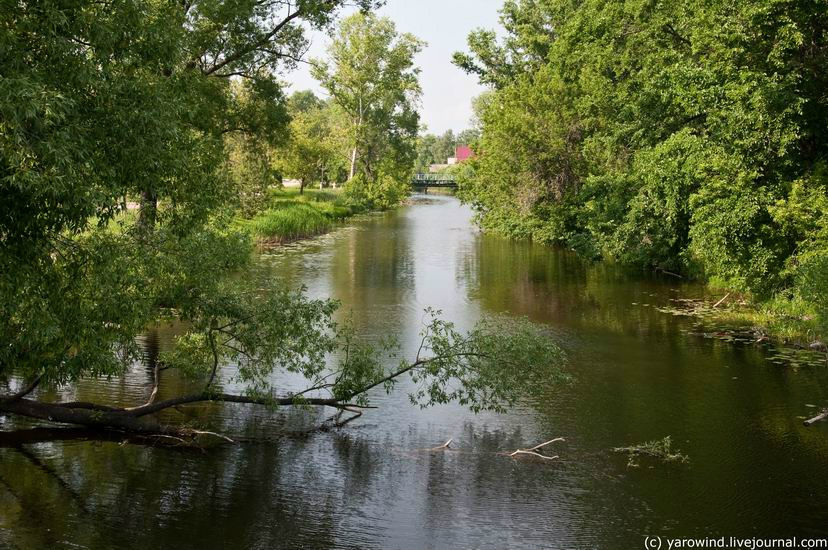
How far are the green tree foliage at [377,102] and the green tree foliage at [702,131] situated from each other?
90.0ft

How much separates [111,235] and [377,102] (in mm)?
58414

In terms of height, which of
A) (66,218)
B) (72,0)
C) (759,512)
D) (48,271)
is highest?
(72,0)

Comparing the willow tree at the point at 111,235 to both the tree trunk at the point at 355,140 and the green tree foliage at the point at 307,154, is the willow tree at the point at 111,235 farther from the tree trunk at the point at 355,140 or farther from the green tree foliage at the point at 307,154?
the tree trunk at the point at 355,140

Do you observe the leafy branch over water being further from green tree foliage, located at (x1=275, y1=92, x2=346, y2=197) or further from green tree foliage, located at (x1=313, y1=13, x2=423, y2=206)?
green tree foliage, located at (x1=313, y1=13, x2=423, y2=206)

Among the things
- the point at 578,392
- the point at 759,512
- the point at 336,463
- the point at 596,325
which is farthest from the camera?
the point at 596,325

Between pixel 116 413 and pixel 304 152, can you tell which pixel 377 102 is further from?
pixel 116 413

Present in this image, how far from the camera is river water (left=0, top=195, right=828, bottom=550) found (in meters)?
9.45

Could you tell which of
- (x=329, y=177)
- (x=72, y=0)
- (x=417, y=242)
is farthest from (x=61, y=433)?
(x=329, y=177)

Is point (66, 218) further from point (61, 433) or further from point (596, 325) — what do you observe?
point (596, 325)

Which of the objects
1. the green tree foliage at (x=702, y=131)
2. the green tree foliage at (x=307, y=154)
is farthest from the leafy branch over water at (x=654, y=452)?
the green tree foliage at (x=307, y=154)

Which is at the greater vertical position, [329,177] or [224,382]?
[329,177]

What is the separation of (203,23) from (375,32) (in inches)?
1611

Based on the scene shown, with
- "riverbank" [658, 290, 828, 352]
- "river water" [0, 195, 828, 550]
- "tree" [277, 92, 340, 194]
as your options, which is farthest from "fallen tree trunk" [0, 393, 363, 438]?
"tree" [277, 92, 340, 194]

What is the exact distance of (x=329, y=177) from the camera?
72.4 metres
